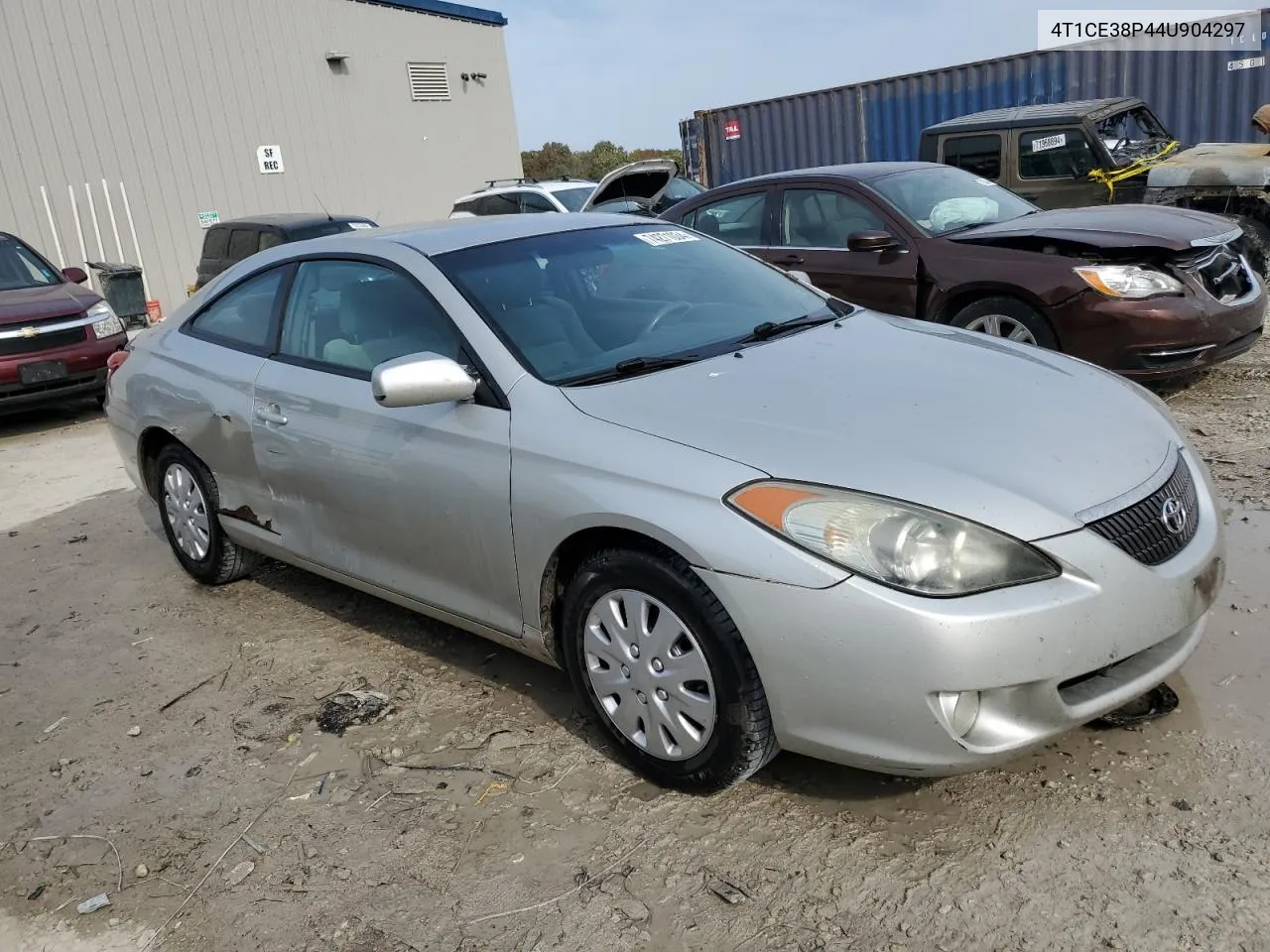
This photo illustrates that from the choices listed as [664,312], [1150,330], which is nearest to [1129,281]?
[1150,330]

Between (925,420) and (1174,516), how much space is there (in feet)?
2.19

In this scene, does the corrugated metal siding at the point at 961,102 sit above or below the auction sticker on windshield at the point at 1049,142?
above

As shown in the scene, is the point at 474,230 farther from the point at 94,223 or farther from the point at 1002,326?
the point at 94,223

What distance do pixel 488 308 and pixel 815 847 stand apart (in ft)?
6.20

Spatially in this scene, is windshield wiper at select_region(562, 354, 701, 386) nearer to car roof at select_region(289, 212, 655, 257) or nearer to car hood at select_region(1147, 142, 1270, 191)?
car roof at select_region(289, 212, 655, 257)

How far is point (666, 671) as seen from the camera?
2.76 m

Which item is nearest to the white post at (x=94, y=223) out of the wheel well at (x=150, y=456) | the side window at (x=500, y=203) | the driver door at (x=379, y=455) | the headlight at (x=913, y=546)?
the side window at (x=500, y=203)

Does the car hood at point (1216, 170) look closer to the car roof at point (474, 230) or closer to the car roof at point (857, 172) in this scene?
the car roof at point (857, 172)

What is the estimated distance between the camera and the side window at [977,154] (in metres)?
9.58

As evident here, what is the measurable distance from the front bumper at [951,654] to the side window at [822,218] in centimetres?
465

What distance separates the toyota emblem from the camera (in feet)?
8.68

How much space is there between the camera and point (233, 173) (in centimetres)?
1689

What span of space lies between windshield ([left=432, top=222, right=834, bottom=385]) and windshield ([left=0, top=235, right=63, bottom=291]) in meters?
7.54

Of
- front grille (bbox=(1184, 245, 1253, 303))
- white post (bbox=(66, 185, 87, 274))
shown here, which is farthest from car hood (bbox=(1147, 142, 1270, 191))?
white post (bbox=(66, 185, 87, 274))
